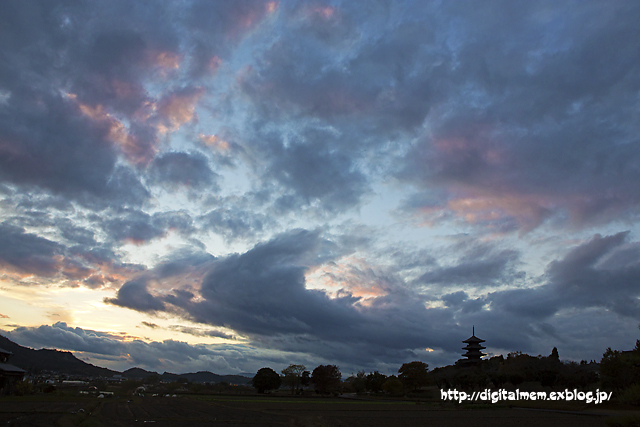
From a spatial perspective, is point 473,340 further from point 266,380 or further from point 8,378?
point 8,378

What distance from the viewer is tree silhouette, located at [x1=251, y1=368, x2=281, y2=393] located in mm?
107250

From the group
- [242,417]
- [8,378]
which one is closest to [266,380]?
[8,378]

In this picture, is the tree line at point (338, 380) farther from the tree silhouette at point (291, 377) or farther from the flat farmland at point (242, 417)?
the flat farmland at point (242, 417)

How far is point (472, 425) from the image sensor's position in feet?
105

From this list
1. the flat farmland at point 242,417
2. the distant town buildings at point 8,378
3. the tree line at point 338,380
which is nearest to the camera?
the flat farmland at point 242,417

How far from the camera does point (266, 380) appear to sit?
10725cm

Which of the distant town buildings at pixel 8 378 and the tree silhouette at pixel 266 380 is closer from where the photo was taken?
the distant town buildings at pixel 8 378

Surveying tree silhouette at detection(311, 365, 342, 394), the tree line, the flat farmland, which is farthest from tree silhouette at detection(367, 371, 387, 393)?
the flat farmland

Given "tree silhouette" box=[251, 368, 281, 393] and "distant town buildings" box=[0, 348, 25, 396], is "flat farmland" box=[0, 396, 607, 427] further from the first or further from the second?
"tree silhouette" box=[251, 368, 281, 393]

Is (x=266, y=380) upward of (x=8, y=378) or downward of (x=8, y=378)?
downward

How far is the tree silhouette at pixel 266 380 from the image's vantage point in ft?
352

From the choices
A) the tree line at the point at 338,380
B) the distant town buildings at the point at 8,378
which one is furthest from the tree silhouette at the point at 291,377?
the distant town buildings at the point at 8,378

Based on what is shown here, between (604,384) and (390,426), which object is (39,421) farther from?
(604,384)

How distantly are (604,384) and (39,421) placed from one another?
57.4 meters
